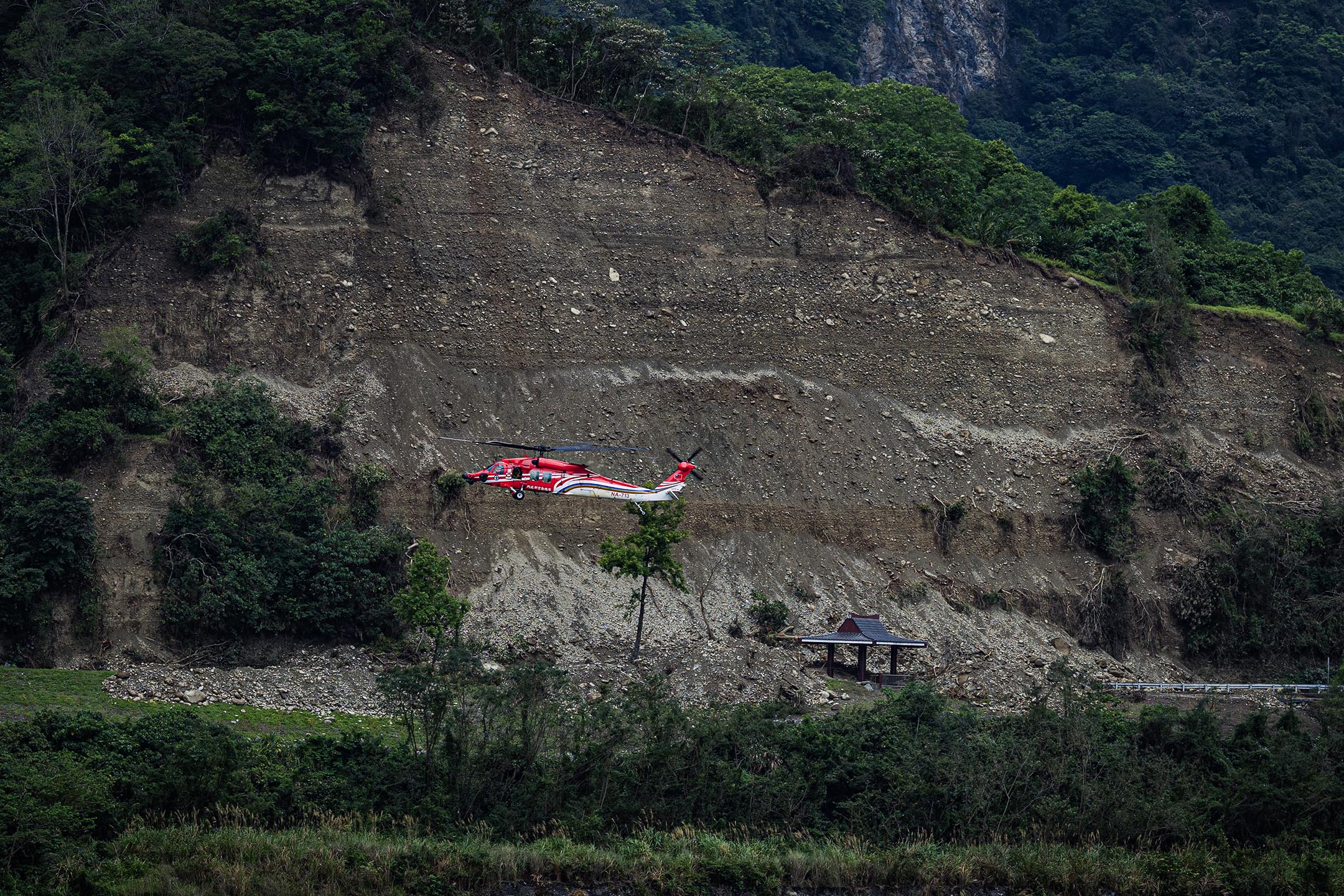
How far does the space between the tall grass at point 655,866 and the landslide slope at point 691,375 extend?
8.76 meters

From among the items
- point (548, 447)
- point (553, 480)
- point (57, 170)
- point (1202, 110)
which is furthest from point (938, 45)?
point (553, 480)

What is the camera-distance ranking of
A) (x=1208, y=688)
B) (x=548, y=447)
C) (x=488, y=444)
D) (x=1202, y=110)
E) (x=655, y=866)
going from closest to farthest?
1. (x=655, y=866)
2. (x=488, y=444)
3. (x=548, y=447)
4. (x=1208, y=688)
5. (x=1202, y=110)

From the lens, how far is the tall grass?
30.1 metres

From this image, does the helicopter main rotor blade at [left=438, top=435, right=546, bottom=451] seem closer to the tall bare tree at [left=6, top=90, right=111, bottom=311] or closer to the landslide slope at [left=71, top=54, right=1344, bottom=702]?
the landslide slope at [left=71, top=54, right=1344, bottom=702]

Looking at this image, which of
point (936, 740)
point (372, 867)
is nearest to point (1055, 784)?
point (936, 740)

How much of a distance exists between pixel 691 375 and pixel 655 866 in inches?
816

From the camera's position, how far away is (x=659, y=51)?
5431 cm

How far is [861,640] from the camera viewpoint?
43906 mm

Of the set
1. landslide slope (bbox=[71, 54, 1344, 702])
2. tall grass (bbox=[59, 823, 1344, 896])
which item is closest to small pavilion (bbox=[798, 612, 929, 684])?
landslide slope (bbox=[71, 54, 1344, 702])

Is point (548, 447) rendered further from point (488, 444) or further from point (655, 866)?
point (655, 866)

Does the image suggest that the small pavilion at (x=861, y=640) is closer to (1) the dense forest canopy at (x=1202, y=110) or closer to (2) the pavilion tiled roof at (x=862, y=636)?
(2) the pavilion tiled roof at (x=862, y=636)

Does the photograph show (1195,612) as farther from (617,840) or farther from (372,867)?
(372,867)

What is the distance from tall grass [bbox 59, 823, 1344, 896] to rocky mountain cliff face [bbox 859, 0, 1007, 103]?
226 ft

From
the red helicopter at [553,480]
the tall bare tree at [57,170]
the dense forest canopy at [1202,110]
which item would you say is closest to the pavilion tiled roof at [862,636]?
the red helicopter at [553,480]
